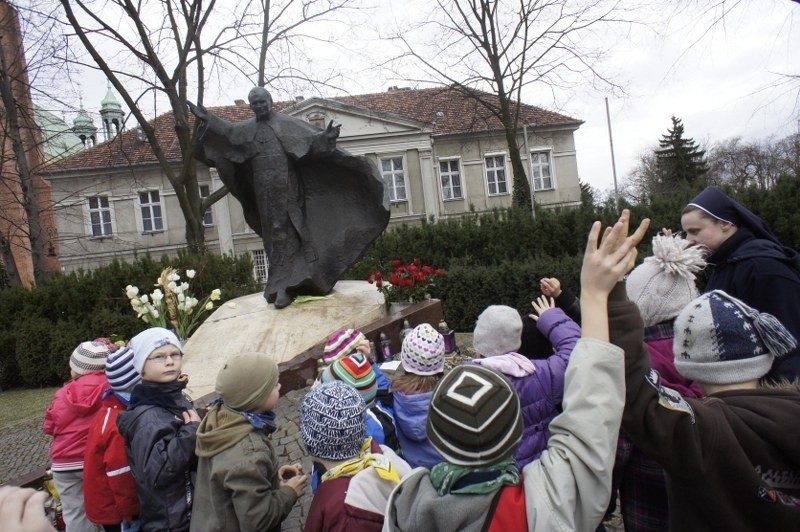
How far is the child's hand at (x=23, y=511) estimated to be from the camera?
1.17 metres

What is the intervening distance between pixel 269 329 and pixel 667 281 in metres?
5.19

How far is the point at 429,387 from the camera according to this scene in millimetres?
2436

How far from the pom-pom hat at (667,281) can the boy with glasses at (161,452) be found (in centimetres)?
197

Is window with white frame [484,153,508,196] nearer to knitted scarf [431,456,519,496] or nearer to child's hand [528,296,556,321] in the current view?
child's hand [528,296,556,321]

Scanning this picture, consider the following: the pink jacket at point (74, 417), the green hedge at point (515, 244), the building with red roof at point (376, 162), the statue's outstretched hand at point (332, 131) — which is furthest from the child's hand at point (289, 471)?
the building with red roof at point (376, 162)

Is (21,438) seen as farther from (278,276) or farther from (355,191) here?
(355,191)

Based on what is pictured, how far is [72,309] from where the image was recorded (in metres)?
12.1

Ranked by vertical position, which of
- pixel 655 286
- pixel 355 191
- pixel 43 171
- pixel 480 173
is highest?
pixel 43 171

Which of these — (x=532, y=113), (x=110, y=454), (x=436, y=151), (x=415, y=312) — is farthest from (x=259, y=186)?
(x=532, y=113)

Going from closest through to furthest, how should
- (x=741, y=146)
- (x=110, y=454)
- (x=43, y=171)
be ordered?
(x=110, y=454), (x=43, y=171), (x=741, y=146)

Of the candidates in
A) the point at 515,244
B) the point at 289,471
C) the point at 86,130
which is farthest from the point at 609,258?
the point at 86,130

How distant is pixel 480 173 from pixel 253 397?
2724cm

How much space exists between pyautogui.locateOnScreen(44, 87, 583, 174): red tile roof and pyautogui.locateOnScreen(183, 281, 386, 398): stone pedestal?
66.5ft

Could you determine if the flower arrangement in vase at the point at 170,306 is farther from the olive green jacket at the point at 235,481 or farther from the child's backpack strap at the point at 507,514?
the child's backpack strap at the point at 507,514
